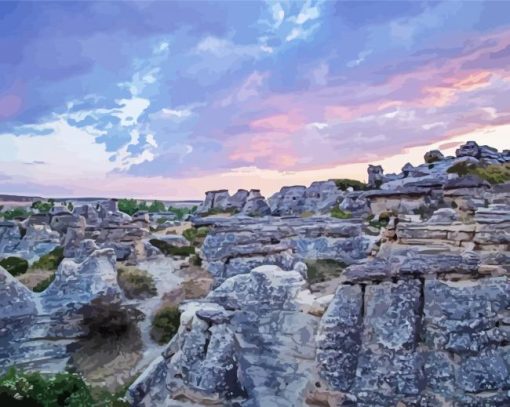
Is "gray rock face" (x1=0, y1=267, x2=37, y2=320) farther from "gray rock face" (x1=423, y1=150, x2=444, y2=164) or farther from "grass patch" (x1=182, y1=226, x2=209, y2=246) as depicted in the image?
"gray rock face" (x1=423, y1=150, x2=444, y2=164)

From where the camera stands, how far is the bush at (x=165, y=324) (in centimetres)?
1697

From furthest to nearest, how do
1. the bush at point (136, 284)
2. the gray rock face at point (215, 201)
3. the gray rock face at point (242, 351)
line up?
1. the gray rock face at point (215, 201)
2. the bush at point (136, 284)
3. the gray rock face at point (242, 351)

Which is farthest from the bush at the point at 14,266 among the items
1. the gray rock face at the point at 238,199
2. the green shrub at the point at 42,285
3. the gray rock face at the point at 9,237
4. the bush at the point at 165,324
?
the gray rock face at the point at 238,199

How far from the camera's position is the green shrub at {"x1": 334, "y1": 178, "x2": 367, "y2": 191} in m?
52.6

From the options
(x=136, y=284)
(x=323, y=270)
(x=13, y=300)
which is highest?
(x=323, y=270)

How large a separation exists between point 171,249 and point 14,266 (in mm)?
9245

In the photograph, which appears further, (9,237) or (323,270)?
(9,237)

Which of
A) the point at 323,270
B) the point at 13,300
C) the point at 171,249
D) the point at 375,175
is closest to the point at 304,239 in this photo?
the point at 323,270

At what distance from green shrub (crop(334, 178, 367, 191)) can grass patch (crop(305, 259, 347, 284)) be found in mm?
27885

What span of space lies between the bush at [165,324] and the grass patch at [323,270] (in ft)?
21.4

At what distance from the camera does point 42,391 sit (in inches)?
450

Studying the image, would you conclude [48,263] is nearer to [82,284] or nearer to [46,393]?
[82,284]

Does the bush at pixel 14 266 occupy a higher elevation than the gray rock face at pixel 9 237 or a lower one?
lower

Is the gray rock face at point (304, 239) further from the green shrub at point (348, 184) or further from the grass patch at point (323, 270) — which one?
the green shrub at point (348, 184)
